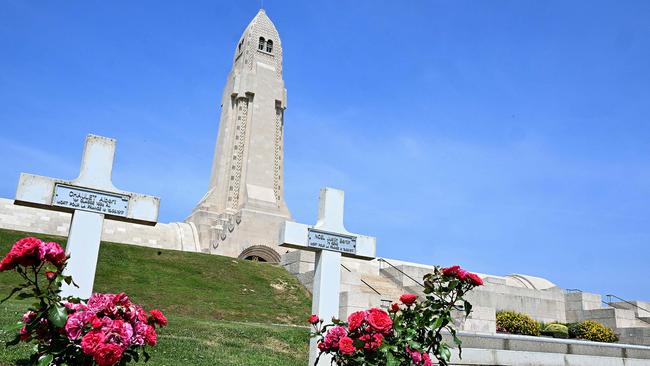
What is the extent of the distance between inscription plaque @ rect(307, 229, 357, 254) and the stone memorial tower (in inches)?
806

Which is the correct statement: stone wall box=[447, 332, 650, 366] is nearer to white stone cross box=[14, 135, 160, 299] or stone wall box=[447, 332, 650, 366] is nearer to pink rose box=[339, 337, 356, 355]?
pink rose box=[339, 337, 356, 355]

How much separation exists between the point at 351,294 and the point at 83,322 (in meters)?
11.1

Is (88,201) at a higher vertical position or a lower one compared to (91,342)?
higher

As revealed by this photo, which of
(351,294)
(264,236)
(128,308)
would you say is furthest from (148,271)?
(128,308)

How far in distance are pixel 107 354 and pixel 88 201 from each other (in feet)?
15.0

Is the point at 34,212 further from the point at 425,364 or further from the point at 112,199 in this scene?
the point at 425,364

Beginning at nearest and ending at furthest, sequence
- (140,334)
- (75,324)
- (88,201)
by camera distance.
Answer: (75,324) < (140,334) < (88,201)

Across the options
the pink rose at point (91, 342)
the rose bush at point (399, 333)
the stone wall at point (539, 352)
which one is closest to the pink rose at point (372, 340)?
the rose bush at point (399, 333)

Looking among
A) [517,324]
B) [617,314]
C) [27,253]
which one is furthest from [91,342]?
[617,314]

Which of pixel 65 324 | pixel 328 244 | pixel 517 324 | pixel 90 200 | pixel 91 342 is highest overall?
pixel 90 200

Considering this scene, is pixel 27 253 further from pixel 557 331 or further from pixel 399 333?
pixel 557 331

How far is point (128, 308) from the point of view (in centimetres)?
455

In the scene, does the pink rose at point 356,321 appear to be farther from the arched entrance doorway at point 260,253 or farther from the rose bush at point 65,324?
the arched entrance doorway at point 260,253

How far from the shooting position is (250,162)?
110 feet
